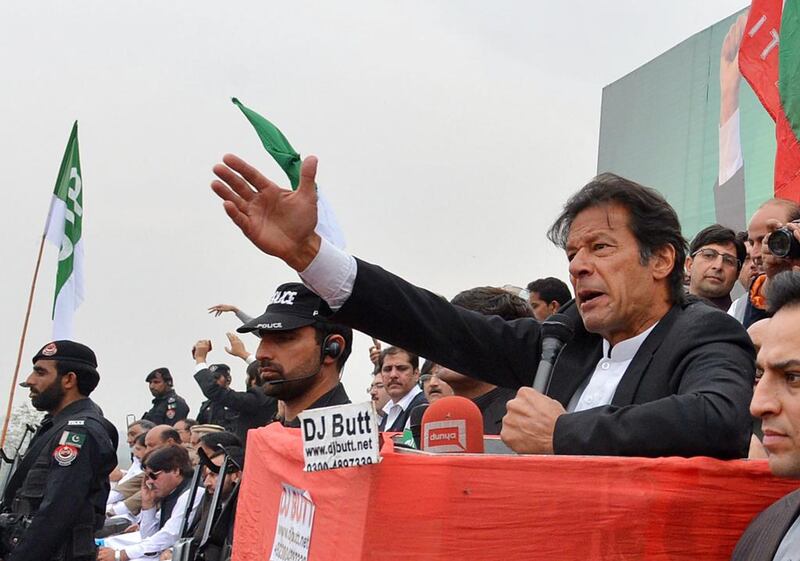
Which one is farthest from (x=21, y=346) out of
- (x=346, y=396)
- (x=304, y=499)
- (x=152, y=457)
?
(x=304, y=499)

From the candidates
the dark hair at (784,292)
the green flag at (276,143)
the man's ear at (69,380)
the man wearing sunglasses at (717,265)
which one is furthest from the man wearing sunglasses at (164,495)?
the dark hair at (784,292)

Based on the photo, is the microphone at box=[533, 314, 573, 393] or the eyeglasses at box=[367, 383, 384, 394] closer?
the microphone at box=[533, 314, 573, 393]

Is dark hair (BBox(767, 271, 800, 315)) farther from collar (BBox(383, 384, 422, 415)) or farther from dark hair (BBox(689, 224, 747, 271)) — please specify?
collar (BBox(383, 384, 422, 415))

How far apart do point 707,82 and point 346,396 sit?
863 centimetres

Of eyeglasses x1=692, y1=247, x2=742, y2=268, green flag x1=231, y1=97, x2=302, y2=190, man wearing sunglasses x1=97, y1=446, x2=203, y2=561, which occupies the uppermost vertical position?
eyeglasses x1=692, y1=247, x2=742, y2=268

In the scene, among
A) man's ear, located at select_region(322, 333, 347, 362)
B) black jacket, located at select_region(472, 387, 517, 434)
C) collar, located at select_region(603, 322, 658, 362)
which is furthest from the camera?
black jacket, located at select_region(472, 387, 517, 434)

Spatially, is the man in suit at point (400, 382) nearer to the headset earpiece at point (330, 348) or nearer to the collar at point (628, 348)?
the headset earpiece at point (330, 348)

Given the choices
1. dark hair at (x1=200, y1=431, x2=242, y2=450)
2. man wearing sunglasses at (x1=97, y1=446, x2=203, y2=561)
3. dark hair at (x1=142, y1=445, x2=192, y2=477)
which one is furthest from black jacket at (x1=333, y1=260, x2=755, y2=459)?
dark hair at (x1=142, y1=445, x2=192, y2=477)

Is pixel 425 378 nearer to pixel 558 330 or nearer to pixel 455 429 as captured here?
pixel 558 330

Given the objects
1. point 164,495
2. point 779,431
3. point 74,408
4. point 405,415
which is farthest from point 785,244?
point 164,495

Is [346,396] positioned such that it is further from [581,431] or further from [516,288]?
[581,431]

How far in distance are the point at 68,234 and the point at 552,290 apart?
222 inches

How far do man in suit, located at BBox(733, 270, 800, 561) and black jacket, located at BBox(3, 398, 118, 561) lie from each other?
451 cm

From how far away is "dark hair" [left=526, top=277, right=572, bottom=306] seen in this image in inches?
257
